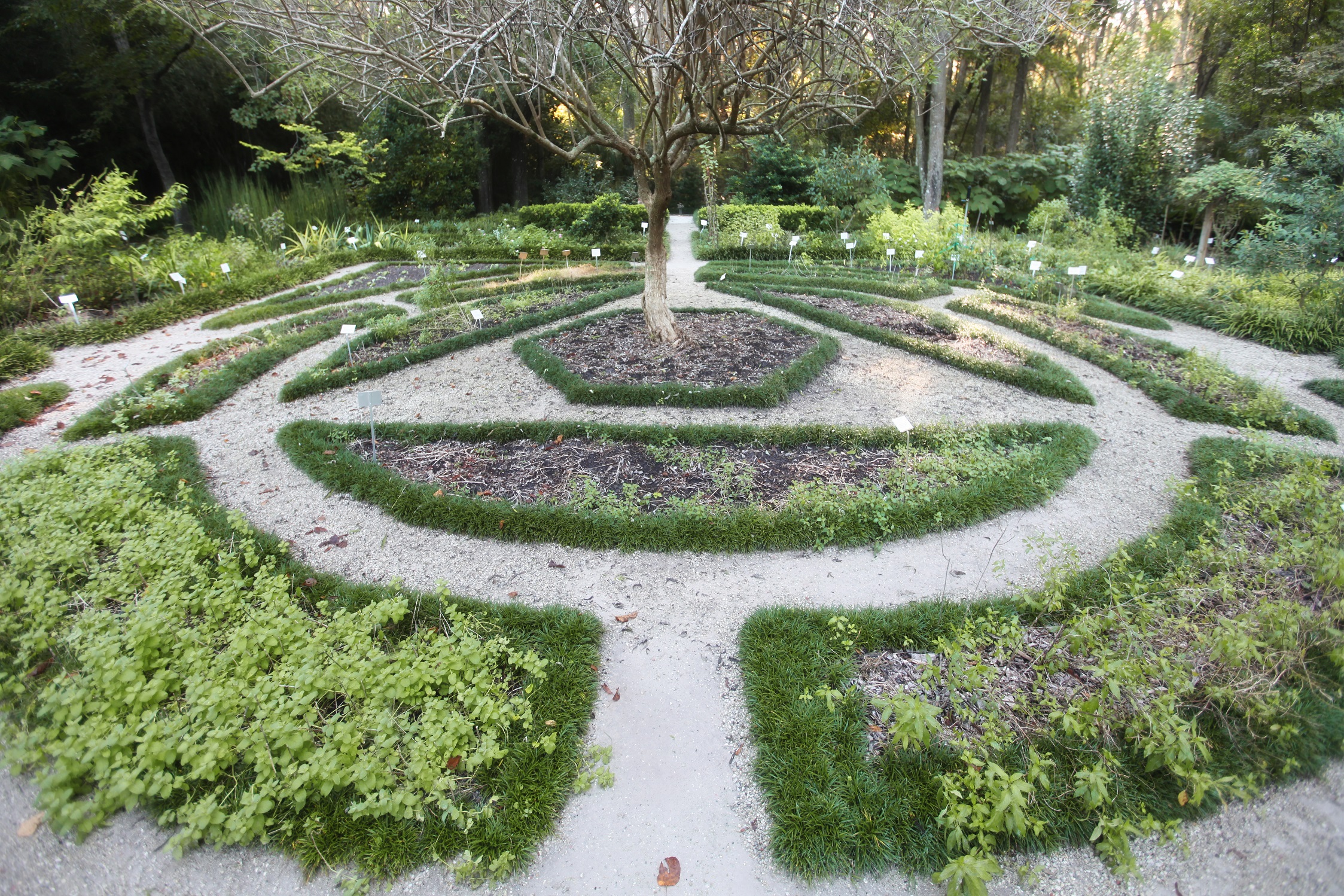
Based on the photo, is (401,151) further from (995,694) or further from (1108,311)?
(995,694)

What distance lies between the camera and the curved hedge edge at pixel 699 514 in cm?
369

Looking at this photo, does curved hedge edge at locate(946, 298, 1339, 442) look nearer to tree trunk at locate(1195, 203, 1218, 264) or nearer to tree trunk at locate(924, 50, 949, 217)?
tree trunk at locate(1195, 203, 1218, 264)

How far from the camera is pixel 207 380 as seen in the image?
609 centimetres

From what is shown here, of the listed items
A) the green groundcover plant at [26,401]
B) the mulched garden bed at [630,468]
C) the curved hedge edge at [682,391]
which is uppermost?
the green groundcover plant at [26,401]

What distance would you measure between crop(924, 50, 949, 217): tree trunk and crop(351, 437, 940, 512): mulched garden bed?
40.8ft

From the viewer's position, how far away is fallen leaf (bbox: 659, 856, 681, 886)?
1.99 metres

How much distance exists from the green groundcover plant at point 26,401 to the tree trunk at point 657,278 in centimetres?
575

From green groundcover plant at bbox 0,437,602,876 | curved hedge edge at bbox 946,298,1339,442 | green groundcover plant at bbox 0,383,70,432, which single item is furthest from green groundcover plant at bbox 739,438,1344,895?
green groundcover plant at bbox 0,383,70,432

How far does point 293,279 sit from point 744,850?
37.9 ft

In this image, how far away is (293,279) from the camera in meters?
10.5

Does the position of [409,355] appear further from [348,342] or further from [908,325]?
[908,325]

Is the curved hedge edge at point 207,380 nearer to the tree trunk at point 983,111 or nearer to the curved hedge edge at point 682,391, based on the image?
the curved hedge edge at point 682,391

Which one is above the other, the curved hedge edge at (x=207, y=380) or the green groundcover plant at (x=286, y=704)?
the curved hedge edge at (x=207, y=380)

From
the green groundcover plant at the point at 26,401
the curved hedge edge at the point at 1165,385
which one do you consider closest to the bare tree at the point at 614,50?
the green groundcover plant at the point at 26,401
